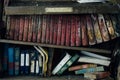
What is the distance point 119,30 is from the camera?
2.79m

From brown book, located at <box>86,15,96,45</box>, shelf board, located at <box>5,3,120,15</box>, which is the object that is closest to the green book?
brown book, located at <box>86,15,96,45</box>

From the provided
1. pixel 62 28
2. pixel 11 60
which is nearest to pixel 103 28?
pixel 62 28

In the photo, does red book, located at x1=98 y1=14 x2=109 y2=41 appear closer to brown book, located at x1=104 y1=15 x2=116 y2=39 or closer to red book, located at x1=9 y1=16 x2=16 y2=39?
brown book, located at x1=104 y1=15 x2=116 y2=39

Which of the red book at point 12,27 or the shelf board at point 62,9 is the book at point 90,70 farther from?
the red book at point 12,27

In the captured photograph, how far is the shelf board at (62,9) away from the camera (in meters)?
2.73

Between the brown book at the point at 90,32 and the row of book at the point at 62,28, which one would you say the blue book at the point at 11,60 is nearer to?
the row of book at the point at 62,28

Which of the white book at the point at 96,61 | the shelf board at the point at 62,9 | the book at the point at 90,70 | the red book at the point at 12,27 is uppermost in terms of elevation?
the shelf board at the point at 62,9

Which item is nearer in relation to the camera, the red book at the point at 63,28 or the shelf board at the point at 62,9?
the shelf board at the point at 62,9

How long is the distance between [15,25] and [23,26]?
8 centimetres

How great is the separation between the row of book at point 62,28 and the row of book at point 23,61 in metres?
0.13

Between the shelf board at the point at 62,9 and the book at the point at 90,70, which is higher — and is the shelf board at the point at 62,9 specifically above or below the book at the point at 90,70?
above

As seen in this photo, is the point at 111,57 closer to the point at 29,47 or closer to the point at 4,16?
the point at 29,47

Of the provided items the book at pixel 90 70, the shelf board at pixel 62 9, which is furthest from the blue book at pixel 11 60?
the book at pixel 90 70

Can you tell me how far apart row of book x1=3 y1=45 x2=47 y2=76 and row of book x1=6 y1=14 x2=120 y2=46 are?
0.13m
